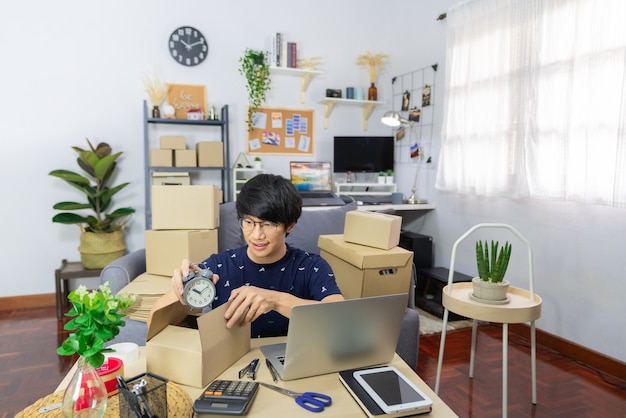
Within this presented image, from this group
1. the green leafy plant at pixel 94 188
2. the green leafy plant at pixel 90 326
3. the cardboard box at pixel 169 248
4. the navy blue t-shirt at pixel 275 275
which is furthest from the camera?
the green leafy plant at pixel 94 188

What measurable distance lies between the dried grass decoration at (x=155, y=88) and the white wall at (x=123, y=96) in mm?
48

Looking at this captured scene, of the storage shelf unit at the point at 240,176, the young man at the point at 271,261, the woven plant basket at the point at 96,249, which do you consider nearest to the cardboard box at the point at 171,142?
the storage shelf unit at the point at 240,176

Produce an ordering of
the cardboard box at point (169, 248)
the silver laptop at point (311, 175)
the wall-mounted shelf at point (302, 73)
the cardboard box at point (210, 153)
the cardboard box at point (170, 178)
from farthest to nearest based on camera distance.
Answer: the silver laptop at point (311, 175) → the wall-mounted shelf at point (302, 73) → the cardboard box at point (210, 153) → the cardboard box at point (170, 178) → the cardboard box at point (169, 248)

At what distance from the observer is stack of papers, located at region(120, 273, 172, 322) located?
2.00 m

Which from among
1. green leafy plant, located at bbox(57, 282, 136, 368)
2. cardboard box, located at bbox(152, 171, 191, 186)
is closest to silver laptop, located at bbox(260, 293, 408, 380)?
green leafy plant, located at bbox(57, 282, 136, 368)

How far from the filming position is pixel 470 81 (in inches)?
128

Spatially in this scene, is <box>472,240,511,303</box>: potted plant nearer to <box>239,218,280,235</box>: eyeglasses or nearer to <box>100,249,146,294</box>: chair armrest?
<box>239,218,280,235</box>: eyeglasses

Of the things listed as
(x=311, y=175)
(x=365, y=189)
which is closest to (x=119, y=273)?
(x=311, y=175)

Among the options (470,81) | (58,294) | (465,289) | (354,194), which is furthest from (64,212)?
(470,81)

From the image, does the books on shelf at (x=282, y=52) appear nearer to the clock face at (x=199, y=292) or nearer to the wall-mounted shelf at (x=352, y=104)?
the wall-mounted shelf at (x=352, y=104)

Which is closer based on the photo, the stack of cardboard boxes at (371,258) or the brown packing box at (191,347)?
the brown packing box at (191,347)

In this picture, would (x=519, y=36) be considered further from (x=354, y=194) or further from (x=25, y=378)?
(x=25, y=378)

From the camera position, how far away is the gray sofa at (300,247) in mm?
1987

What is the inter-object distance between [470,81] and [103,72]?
2.87 meters
